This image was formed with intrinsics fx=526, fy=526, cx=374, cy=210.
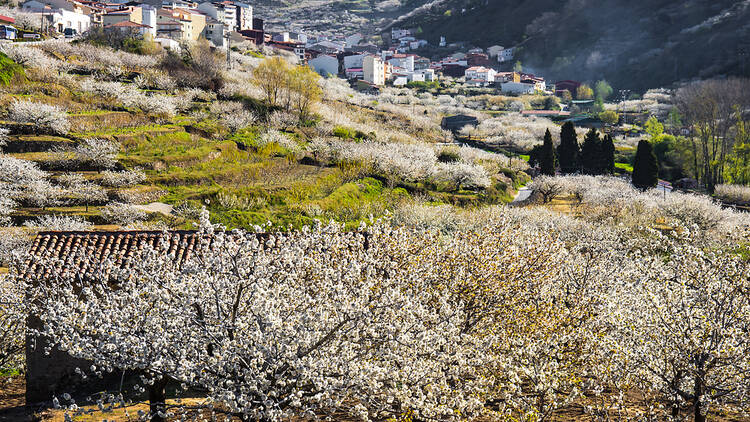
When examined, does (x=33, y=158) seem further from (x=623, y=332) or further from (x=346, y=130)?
(x=623, y=332)

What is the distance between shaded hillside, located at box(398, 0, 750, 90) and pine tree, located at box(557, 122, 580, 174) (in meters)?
68.0

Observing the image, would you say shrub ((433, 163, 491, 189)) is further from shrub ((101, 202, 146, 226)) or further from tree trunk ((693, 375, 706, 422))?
tree trunk ((693, 375, 706, 422))

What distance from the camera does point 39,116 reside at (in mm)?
30250

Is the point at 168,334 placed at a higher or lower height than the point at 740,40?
lower

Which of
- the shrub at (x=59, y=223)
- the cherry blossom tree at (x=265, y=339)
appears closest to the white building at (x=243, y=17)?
the shrub at (x=59, y=223)

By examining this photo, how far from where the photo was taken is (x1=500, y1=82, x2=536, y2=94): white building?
10175 cm

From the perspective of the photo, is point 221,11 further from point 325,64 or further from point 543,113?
point 543,113

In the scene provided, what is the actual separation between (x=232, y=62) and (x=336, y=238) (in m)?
57.6

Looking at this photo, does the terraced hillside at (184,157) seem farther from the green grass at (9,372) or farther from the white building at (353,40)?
the white building at (353,40)

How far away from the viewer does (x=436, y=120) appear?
66.7 metres

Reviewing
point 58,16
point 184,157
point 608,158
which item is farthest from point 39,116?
point 58,16

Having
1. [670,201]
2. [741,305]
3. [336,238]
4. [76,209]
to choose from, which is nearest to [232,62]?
[76,209]

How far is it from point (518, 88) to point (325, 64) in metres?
37.7

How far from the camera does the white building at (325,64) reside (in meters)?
99.6
